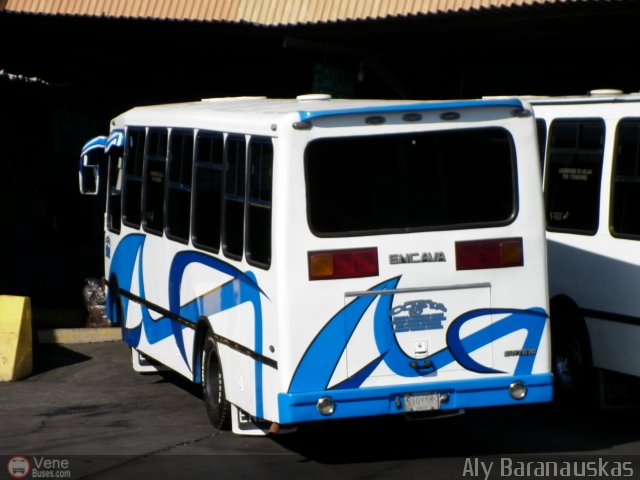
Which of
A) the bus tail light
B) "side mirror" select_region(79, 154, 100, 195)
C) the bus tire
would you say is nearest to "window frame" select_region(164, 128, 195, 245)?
the bus tail light

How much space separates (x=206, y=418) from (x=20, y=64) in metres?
12.4

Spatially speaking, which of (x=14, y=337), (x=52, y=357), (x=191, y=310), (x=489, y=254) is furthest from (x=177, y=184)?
(x=52, y=357)

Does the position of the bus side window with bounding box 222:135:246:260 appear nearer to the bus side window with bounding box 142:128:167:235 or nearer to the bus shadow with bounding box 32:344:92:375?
the bus side window with bounding box 142:128:167:235

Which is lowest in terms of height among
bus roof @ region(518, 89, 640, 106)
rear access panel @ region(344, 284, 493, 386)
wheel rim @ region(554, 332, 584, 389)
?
wheel rim @ region(554, 332, 584, 389)

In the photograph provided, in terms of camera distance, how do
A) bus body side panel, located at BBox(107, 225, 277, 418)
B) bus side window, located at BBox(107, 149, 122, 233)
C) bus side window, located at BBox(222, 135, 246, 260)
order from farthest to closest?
bus side window, located at BBox(107, 149, 122, 233)
bus side window, located at BBox(222, 135, 246, 260)
bus body side panel, located at BBox(107, 225, 277, 418)

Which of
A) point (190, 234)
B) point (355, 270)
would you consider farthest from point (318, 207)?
point (190, 234)

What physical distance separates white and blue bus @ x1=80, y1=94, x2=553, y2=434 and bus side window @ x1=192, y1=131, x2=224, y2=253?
1.27ft

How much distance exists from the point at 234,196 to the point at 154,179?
2.56m

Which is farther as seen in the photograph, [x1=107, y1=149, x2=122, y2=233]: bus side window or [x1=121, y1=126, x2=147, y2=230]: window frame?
[x1=107, y1=149, x2=122, y2=233]: bus side window

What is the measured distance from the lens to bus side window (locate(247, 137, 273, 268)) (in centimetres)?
1042

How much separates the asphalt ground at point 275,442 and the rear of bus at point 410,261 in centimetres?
60

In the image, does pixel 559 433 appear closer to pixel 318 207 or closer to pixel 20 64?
pixel 318 207

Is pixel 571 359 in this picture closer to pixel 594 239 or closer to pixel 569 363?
pixel 569 363

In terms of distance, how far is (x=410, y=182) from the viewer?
413 inches
